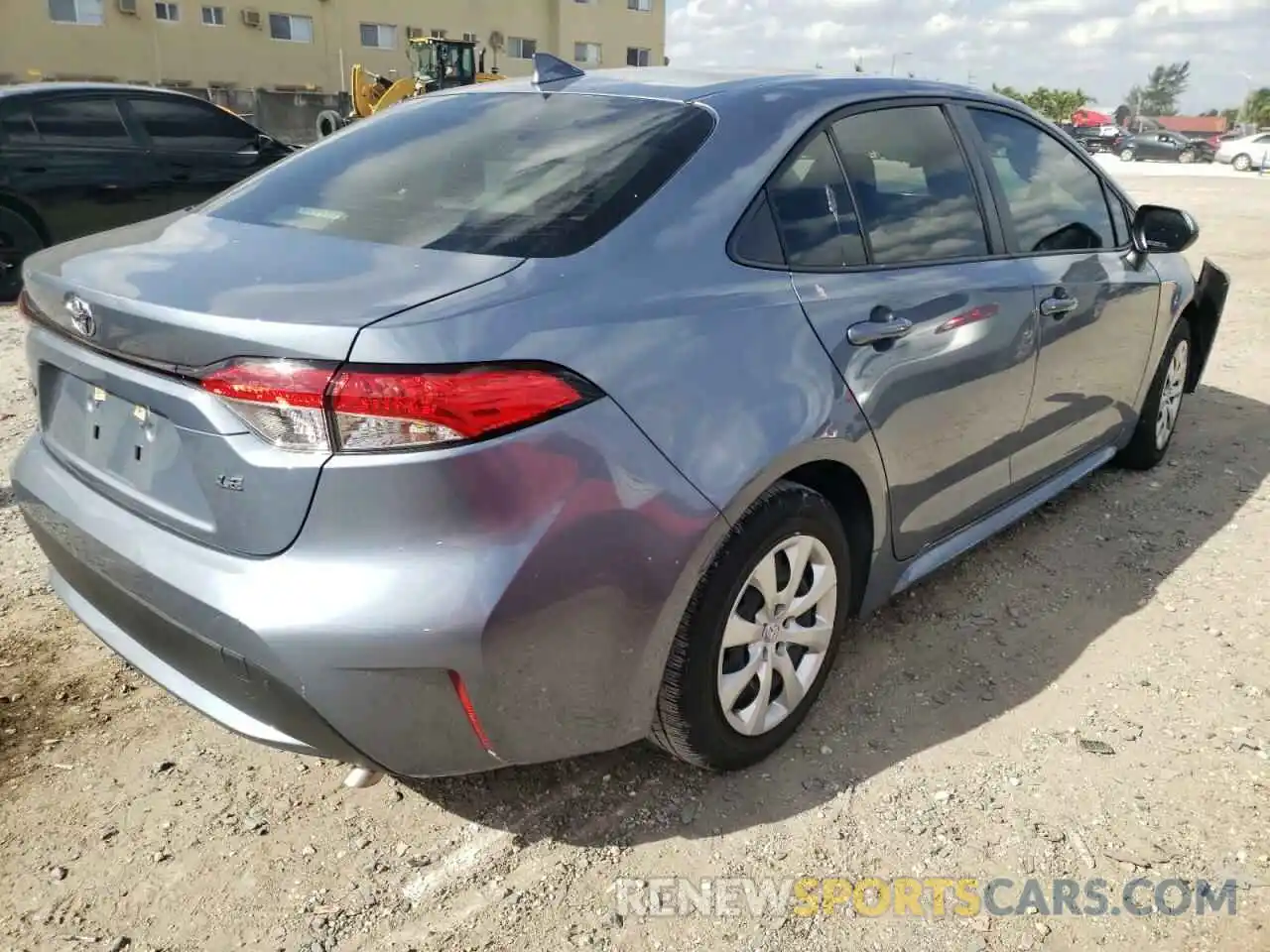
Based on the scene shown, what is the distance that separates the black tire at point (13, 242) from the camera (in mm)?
7465

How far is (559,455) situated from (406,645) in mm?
440

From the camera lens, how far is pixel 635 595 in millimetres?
2029

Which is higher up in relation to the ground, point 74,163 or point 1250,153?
point 74,163

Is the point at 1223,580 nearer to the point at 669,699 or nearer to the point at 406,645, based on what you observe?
the point at 669,699

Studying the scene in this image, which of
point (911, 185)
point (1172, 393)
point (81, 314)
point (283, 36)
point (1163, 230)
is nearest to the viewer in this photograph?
point (81, 314)

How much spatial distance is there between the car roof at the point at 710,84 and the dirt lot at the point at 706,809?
65.6 inches

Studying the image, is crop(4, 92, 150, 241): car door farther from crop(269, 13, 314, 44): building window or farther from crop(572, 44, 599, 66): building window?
crop(572, 44, 599, 66): building window

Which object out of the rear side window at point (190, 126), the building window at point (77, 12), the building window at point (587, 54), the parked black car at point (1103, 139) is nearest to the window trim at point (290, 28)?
the building window at point (77, 12)

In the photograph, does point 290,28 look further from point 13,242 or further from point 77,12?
point 13,242

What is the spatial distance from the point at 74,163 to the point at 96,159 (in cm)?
16

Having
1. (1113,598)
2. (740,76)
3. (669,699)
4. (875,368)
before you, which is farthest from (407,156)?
(1113,598)

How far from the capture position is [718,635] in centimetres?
227

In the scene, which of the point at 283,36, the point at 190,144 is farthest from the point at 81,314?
the point at 283,36

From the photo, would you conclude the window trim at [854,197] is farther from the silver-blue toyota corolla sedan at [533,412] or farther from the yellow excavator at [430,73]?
the yellow excavator at [430,73]
